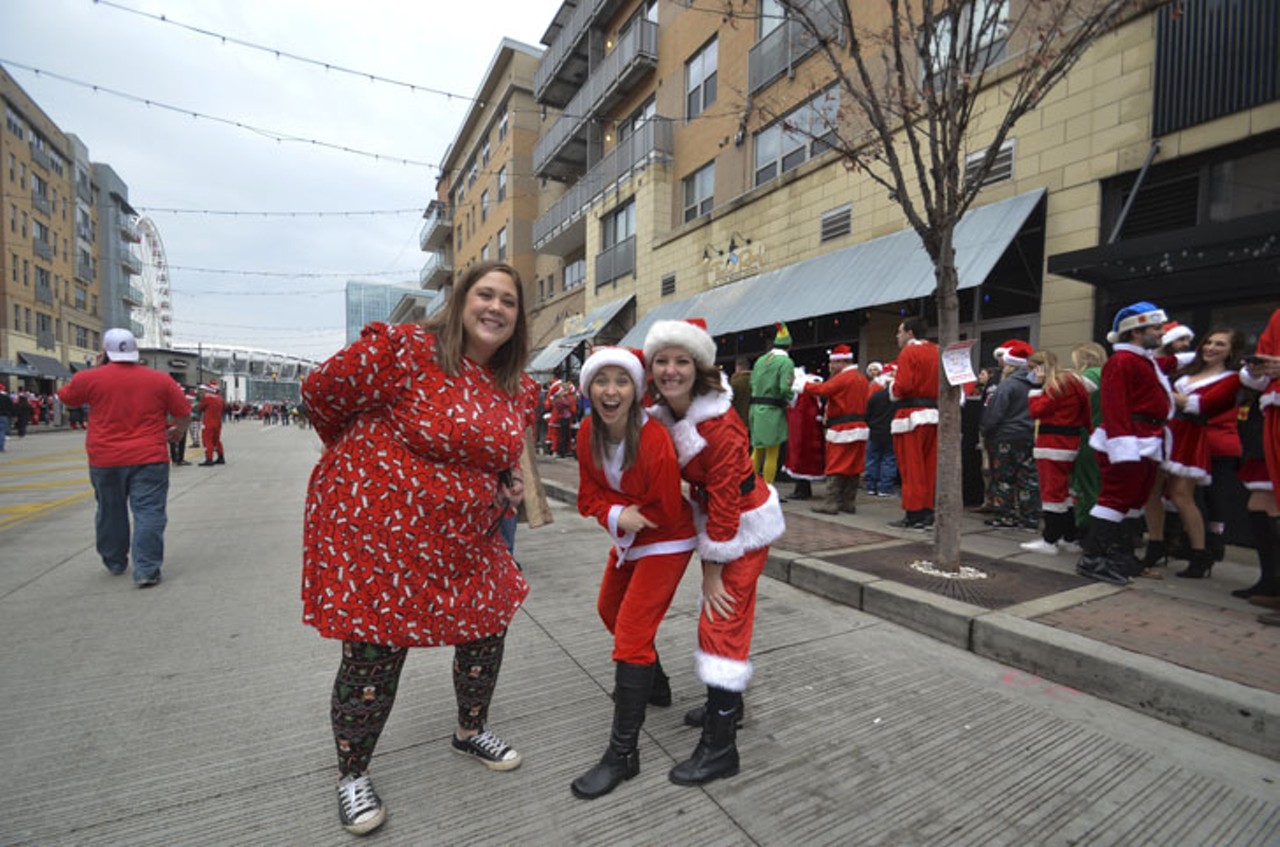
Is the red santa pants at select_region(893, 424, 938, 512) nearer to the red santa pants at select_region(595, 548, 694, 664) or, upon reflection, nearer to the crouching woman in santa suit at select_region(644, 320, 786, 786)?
the crouching woman in santa suit at select_region(644, 320, 786, 786)

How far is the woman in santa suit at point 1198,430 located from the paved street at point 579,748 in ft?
7.94

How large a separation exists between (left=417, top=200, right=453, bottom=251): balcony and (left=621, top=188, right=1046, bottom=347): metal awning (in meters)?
31.8

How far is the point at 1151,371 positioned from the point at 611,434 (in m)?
3.90

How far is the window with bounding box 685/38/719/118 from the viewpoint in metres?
14.1

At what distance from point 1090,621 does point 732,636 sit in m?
2.42

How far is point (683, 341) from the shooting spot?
7.26 feet

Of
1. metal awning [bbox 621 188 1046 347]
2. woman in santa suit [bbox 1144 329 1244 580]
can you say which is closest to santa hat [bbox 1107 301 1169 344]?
woman in santa suit [bbox 1144 329 1244 580]

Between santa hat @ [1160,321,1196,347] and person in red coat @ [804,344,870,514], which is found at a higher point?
santa hat @ [1160,321,1196,347]

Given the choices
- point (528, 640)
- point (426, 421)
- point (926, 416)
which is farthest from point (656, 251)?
point (426, 421)

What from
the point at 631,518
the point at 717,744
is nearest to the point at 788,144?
the point at 631,518

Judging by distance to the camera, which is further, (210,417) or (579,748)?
(210,417)

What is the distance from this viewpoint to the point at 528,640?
3.46 m

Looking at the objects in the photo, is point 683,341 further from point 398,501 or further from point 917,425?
point 917,425

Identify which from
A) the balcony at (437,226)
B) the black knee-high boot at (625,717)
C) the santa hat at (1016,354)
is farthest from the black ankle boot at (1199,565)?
the balcony at (437,226)
